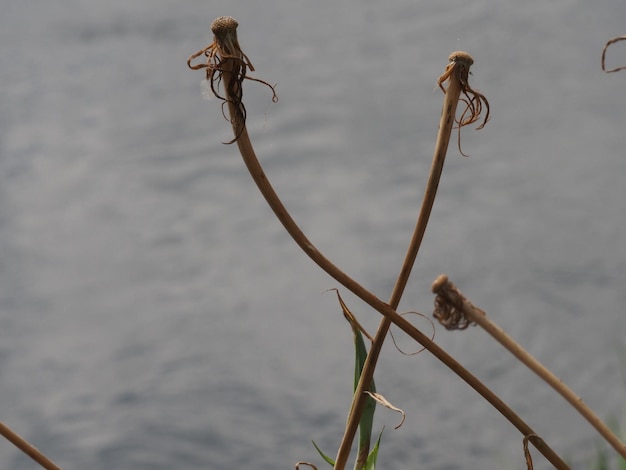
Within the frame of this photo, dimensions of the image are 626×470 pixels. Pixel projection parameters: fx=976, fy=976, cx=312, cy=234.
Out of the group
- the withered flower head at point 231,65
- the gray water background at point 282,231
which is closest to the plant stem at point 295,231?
the withered flower head at point 231,65

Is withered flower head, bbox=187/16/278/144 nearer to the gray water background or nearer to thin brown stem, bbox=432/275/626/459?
thin brown stem, bbox=432/275/626/459

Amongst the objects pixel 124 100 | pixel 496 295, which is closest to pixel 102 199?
pixel 124 100

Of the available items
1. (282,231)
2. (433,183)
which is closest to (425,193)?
(433,183)

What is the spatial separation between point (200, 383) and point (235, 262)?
0.17 meters

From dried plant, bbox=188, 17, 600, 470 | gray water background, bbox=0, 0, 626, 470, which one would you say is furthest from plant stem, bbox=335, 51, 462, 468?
gray water background, bbox=0, 0, 626, 470

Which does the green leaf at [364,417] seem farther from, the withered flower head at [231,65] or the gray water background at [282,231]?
the gray water background at [282,231]

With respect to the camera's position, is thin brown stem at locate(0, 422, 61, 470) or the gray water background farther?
the gray water background

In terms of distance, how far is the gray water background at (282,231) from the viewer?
1127 mm

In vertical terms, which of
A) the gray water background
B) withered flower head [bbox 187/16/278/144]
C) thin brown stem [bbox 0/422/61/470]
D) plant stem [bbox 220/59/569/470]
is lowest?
thin brown stem [bbox 0/422/61/470]

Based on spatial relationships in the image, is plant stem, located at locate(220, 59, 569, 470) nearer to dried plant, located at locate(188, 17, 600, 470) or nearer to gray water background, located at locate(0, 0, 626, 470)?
dried plant, located at locate(188, 17, 600, 470)

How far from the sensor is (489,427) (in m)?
1.12

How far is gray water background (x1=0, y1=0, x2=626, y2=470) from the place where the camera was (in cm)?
113

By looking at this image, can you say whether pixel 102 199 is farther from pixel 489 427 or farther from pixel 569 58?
pixel 569 58

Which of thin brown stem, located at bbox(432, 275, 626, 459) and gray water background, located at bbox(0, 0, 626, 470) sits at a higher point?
gray water background, located at bbox(0, 0, 626, 470)
